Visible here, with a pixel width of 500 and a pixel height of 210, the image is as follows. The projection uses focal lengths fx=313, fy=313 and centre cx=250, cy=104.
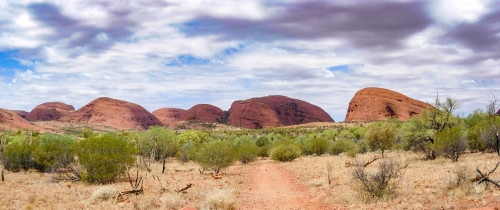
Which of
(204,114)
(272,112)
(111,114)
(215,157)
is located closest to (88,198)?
(215,157)

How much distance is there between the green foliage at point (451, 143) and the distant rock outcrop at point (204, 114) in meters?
115

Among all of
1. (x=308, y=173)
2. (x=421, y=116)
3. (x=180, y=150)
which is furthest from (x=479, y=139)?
(x=180, y=150)

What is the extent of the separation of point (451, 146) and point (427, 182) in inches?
345

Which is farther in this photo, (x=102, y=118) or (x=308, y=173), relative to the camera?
(x=102, y=118)

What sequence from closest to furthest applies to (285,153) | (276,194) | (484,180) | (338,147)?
(484,180) → (276,194) → (285,153) → (338,147)

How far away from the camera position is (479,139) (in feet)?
76.9

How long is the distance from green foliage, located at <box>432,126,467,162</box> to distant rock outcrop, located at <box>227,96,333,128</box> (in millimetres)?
103342

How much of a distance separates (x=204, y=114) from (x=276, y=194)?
12409 cm

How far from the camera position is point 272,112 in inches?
5226

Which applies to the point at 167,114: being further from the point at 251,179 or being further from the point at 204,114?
the point at 251,179

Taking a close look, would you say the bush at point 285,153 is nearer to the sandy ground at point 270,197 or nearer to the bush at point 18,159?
the sandy ground at point 270,197

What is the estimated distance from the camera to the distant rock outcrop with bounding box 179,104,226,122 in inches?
5247

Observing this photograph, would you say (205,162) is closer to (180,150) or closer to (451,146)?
(180,150)

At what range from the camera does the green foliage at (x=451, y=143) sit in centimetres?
1852
